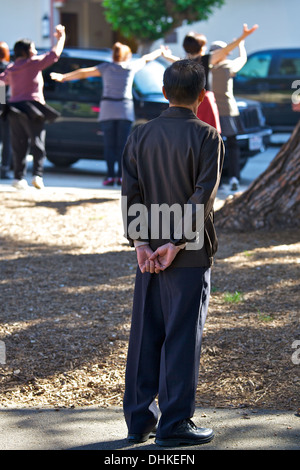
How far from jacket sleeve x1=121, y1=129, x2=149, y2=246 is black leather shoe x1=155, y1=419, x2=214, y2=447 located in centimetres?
86

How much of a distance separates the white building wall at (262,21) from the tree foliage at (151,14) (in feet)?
14.4

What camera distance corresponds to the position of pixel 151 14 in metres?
21.6

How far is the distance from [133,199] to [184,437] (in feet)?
3.61

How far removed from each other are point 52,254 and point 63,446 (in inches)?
147

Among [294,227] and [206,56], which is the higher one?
[206,56]

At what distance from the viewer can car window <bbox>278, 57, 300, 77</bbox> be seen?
18453mm

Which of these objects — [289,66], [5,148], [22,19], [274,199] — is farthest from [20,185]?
[22,19]

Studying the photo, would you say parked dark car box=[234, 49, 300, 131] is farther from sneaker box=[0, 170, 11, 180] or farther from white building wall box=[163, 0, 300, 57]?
white building wall box=[163, 0, 300, 57]

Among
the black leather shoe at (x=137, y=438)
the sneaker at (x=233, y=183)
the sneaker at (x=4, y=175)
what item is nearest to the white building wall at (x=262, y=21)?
the sneaker at (x=4, y=175)

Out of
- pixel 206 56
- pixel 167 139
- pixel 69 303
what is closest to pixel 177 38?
pixel 206 56

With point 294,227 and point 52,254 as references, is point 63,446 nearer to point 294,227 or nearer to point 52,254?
point 52,254

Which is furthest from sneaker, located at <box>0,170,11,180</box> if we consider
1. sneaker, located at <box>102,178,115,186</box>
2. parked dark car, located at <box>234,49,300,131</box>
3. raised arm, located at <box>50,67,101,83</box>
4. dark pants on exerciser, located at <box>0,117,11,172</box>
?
parked dark car, located at <box>234,49,300,131</box>

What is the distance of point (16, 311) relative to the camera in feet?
19.0

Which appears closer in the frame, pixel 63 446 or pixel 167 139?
pixel 167 139
